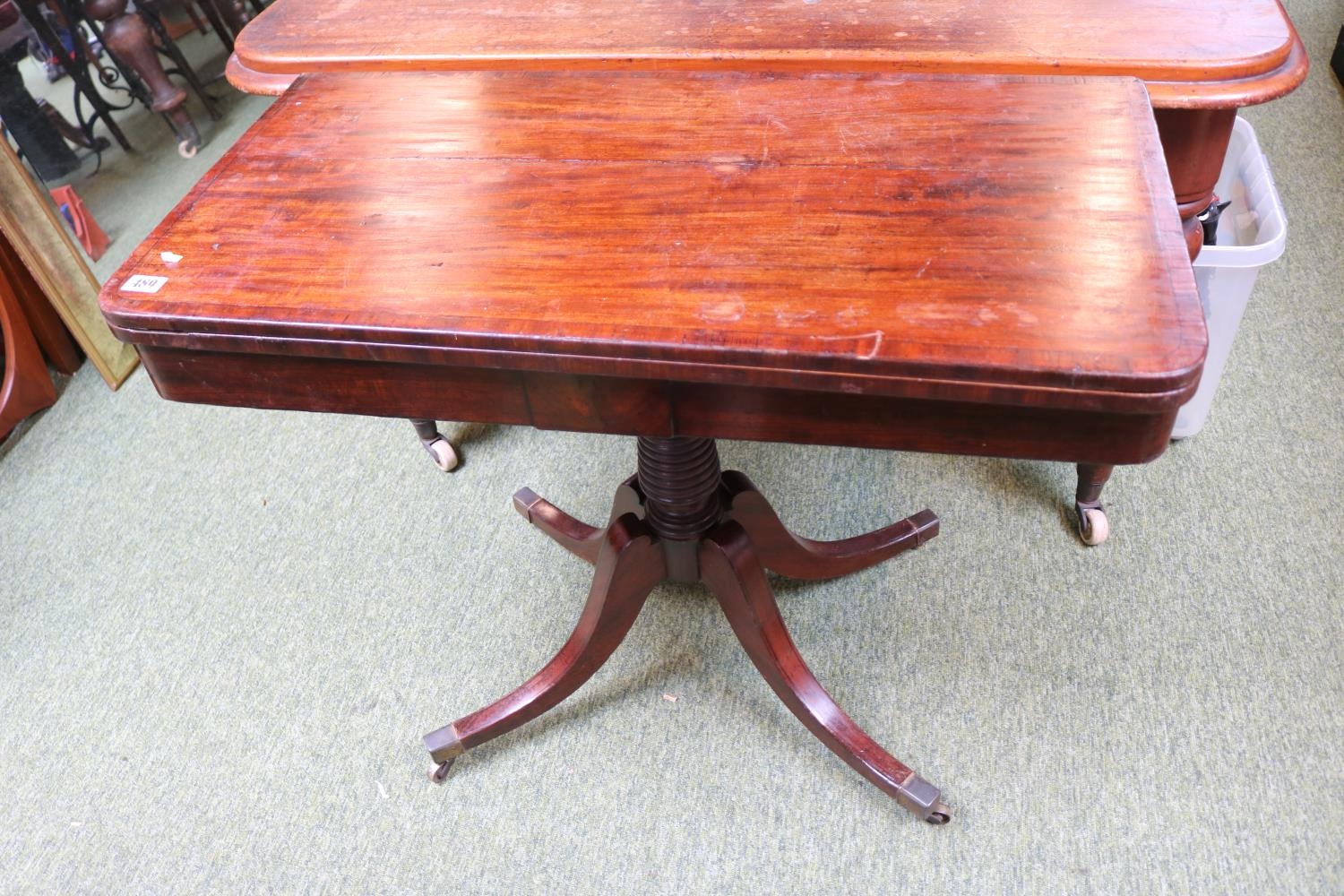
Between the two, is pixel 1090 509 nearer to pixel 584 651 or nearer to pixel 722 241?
pixel 584 651

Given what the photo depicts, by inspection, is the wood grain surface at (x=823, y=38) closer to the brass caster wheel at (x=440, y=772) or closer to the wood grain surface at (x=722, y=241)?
the wood grain surface at (x=722, y=241)

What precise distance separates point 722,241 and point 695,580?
0.61m

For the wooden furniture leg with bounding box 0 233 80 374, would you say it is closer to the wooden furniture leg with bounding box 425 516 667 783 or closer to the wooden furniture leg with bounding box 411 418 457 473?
the wooden furniture leg with bounding box 411 418 457 473

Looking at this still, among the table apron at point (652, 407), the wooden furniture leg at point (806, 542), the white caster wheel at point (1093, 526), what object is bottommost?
the white caster wheel at point (1093, 526)

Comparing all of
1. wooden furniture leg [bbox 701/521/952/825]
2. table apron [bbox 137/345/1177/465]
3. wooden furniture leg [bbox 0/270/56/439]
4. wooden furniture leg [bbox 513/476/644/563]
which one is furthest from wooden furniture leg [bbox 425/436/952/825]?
wooden furniture leg [bbox 0/270/56/439]

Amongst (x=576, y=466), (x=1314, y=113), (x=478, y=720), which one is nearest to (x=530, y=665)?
(x=478, y=720)

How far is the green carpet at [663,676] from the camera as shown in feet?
3.79

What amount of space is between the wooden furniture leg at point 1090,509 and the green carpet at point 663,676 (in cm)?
3

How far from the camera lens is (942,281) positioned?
704mm

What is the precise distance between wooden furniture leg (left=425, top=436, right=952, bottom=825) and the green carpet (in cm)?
7

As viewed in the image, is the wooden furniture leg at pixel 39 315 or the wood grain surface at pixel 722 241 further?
the wooden furniture leg at pixel 39 315

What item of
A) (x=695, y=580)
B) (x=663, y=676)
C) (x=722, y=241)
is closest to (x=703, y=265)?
(x=722, y=241)

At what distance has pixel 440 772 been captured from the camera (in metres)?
1.24

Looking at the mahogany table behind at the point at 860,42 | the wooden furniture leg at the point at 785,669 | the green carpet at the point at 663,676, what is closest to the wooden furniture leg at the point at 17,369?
the green carpet at the point at 663,676
